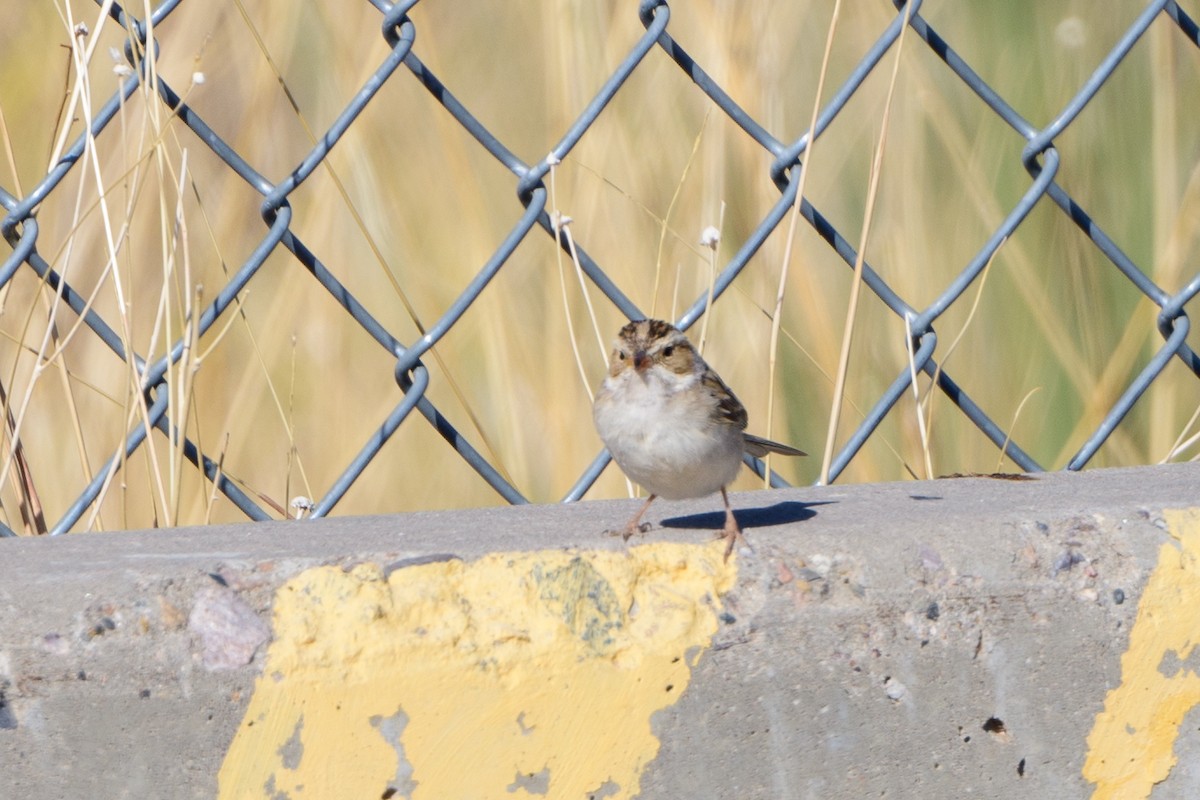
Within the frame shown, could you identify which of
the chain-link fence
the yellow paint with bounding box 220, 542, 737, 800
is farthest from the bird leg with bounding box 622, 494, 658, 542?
the chain-link fence

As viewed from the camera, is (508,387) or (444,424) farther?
(508,387)

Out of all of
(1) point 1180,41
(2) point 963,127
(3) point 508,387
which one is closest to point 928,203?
(2) point 963,127

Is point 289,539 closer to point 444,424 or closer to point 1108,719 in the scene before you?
point 444,424

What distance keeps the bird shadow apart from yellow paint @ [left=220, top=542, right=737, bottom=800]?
0.95ft

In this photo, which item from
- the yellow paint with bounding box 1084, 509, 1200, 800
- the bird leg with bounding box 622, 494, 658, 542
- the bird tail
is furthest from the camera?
the bird tail

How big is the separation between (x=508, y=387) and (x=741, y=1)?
752 mm

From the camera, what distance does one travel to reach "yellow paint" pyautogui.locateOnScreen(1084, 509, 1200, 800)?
1.51 m

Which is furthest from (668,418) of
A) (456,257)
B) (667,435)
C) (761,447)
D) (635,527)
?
(456,257)

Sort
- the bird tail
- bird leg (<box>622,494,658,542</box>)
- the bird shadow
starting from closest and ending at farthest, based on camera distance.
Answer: bird leg (<box>622,494,658,542</box>), the bird shadow, the bird tail

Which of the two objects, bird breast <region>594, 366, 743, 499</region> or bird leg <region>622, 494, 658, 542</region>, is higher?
bird breast <region>594, 366, 743, 499</region>

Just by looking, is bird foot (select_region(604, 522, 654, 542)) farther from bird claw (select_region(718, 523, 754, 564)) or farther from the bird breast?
the bird breast

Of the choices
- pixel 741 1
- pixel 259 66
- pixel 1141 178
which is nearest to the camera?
pixel 259 66

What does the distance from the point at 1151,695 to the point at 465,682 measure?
677mm

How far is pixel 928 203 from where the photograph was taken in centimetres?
268
